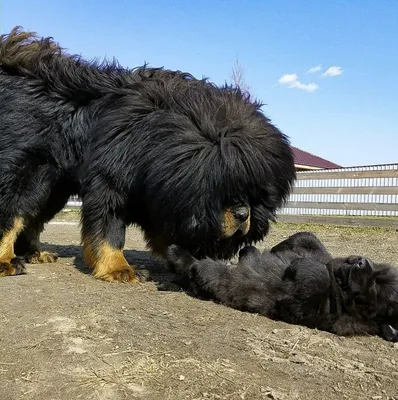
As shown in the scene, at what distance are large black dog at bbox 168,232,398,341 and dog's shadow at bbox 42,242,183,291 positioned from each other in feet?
2.18

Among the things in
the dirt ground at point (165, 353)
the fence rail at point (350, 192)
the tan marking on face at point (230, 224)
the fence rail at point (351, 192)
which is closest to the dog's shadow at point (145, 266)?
the dirt ground at point (165, 353)

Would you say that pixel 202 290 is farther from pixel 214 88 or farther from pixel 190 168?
pixel 214 88

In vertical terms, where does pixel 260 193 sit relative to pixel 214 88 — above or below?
below

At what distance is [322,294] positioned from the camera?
3.30 m

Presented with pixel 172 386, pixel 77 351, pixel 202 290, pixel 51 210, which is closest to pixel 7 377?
pixel 77 351

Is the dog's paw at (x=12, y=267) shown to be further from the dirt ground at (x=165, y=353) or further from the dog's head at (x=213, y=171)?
the dog's head at (x=213, y=171)

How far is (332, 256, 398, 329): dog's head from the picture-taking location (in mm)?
3283

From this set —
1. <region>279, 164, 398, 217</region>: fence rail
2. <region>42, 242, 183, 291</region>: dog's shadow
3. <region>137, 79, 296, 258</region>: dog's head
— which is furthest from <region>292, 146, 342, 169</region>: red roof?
<region>137, 79, 296, 258</region>: dog's head

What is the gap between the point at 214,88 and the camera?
492 cm

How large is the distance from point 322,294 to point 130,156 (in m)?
2.10

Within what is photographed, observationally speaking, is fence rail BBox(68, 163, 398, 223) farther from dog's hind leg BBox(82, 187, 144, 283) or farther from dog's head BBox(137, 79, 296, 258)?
dog's head BBox(137, 79, 296, 258)

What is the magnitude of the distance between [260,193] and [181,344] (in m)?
1.84

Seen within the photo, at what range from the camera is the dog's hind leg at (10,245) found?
15.7ft

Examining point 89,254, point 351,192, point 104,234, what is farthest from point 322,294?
point 351,192
